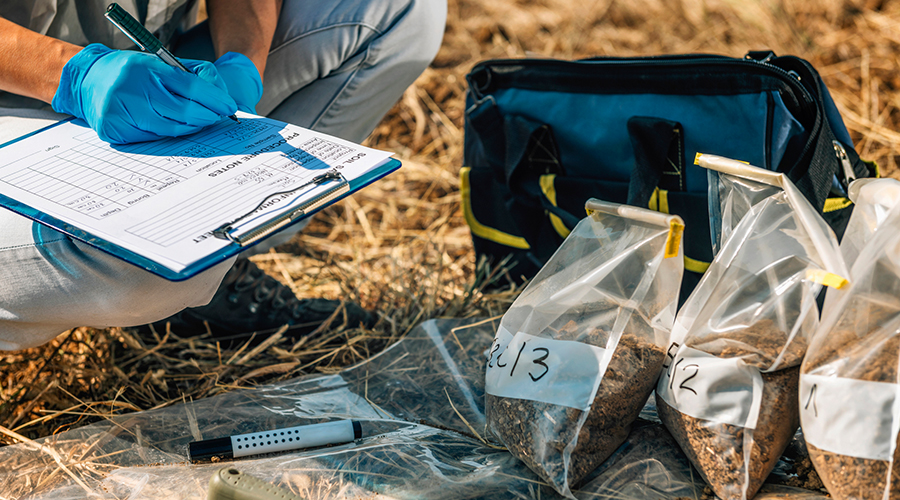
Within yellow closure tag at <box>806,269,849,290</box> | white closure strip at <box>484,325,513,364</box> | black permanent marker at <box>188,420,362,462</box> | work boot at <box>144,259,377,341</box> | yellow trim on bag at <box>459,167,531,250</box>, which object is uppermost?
yellow closure tag at <box>806,269,849,290</box>

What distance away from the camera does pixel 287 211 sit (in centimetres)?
71

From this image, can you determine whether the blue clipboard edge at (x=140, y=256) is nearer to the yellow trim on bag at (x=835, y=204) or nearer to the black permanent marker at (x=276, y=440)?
the black permanent marker at (x=276, y=440)

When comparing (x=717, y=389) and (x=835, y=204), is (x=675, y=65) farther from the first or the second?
(x=717, y=389)

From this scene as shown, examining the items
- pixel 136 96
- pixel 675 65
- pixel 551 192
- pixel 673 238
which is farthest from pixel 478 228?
pixel 136 96

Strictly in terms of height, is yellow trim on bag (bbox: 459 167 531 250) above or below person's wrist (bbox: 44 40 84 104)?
below

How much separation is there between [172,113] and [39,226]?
223 mm

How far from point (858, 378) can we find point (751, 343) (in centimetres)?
11

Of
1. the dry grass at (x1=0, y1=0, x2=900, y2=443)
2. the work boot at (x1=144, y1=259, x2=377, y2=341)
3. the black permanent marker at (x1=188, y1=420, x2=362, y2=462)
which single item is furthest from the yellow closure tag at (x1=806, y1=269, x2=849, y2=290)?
the work boot at (x1=144, y1=259, x2=377, y2=341)

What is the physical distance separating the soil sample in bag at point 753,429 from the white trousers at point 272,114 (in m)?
0.66

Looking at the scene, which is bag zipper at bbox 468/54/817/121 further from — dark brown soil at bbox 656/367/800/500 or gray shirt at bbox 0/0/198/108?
gray shirt at bbox 0/0/198/108

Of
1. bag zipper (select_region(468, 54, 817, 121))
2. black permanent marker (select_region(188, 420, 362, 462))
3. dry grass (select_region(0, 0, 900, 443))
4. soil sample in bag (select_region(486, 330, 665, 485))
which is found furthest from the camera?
dry grass (select_region(0, 0, 900, 443))

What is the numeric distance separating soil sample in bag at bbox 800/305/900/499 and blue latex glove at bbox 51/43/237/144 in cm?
80

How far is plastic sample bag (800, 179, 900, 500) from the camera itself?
25.8 inches

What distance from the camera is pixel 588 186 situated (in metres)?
1.21
